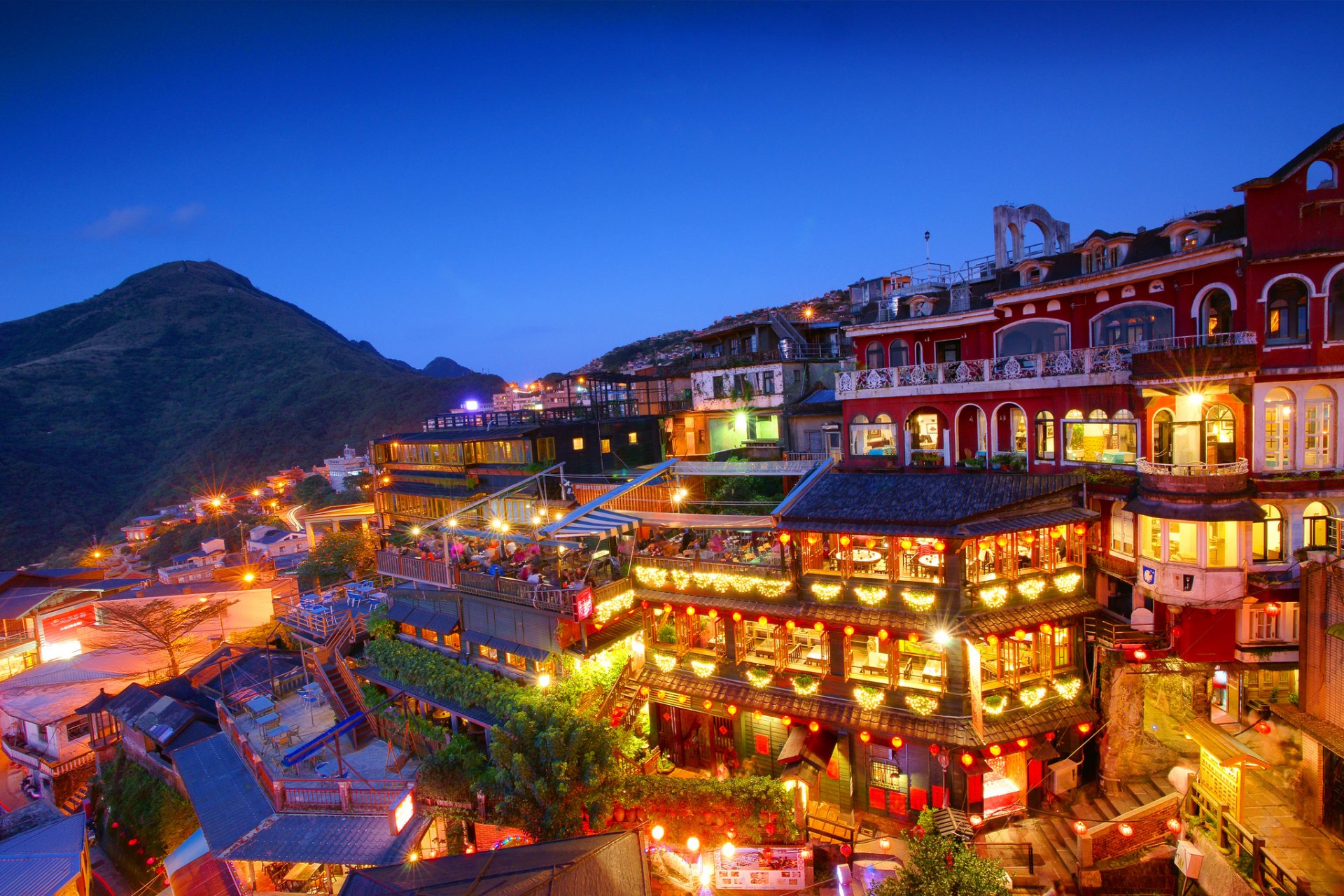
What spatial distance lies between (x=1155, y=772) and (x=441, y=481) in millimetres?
42387

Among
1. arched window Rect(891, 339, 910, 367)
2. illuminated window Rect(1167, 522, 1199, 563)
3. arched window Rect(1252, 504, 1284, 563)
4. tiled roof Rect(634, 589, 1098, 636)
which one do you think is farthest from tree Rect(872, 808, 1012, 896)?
arched window Rect(891, 339, 910, 367)

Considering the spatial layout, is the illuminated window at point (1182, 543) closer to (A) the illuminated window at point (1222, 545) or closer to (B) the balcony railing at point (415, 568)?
(A) the illuminated window at point (1222, 545)

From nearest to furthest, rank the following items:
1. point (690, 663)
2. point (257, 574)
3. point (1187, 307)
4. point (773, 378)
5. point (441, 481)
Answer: point (1187, 307), point (690, 663), point (773, 378), point (441, 481), point (257, 574)

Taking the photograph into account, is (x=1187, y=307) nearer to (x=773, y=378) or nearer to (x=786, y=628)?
(x=786, y=628)

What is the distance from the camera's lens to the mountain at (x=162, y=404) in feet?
311

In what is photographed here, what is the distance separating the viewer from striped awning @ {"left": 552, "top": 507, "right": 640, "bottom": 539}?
72.6 ft

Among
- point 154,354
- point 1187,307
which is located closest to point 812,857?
point 1187,307

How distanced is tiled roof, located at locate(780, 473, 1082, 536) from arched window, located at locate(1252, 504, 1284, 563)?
4549 millimetres

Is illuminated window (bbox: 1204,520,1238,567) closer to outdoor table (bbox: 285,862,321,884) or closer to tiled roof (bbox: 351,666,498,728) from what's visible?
tiled roof (bbox: 351,666,498,728)

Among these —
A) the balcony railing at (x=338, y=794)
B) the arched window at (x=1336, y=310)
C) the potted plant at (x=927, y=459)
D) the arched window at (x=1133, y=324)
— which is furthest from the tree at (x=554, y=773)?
the arched window at (x=1336, y=310)

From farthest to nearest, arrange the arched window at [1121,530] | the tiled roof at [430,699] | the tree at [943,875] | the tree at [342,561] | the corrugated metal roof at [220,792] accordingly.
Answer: the tree at [342,561] < the tiled roof at [430,699] < the corrugated metal roof at [220,792] < the arched window at [1121,530] < the tree at [943,875]

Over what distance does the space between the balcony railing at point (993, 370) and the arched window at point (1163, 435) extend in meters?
1.69

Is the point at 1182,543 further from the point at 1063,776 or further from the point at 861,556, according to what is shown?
the point at 861,556

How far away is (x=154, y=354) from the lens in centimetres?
14288
